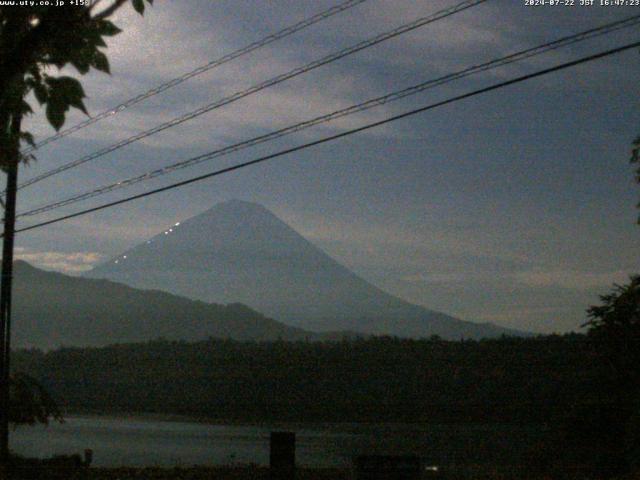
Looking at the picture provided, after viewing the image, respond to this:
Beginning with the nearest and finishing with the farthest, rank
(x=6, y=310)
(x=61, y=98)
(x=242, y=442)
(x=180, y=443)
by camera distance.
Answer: (x=61, y=98) < (x=6, y=310) < (x=180, y=443) < (x=242, y=442)

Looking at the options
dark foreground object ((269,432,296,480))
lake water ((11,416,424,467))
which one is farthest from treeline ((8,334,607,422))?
dark foreground object ((269,432,296,480))

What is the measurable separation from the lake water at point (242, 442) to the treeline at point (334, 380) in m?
13.2

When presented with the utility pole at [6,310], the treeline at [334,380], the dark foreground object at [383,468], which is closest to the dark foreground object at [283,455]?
the dark foreground object at [383,468]

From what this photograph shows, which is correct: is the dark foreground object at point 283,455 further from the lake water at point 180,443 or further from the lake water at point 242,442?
the lake water at point 180,443

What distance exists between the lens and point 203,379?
94.7 meters

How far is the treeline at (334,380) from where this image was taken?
73938 mm

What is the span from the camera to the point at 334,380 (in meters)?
86.9

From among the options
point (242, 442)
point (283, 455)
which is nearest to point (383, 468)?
point (283, 455)

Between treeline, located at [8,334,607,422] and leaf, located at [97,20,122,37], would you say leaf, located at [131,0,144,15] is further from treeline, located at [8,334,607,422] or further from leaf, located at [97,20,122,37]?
treeline, located at [8,334,607,422]

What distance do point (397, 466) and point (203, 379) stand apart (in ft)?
281

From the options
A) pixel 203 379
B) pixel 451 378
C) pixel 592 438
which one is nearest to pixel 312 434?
pixel 592 438

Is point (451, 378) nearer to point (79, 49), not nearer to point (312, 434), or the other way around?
point (312, 434)

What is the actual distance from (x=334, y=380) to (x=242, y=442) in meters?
44.2

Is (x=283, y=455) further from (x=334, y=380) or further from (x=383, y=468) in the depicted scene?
(x=334, y=380)
